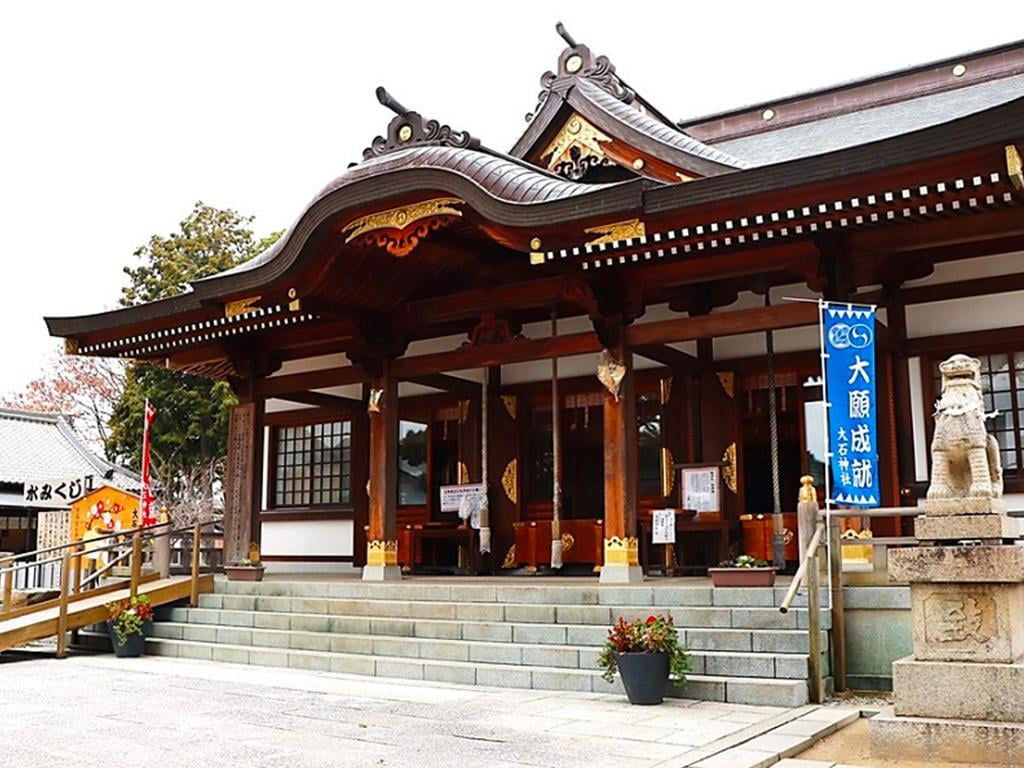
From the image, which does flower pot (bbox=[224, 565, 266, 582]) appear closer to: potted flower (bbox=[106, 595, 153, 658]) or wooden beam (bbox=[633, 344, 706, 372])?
potted flower (bbox=[106, 595, 153, 658])

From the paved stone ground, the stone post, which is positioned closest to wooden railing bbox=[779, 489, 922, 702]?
the paved stone ground

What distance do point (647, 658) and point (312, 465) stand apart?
31.1ft

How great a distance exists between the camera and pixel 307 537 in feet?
53.2

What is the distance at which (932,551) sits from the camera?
6.46 meters

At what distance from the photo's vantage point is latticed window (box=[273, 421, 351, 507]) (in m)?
→ 16.1

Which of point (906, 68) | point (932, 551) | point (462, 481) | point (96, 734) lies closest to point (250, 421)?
point (462, 481)

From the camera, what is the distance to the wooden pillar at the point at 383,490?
41.5 feet

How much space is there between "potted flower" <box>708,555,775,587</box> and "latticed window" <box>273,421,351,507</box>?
7.90m

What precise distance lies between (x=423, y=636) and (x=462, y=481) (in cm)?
439

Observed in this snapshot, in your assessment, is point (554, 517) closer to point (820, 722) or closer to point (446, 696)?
point (446, 696)

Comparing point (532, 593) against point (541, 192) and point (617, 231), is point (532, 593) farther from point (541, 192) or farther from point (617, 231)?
point (541, 192)

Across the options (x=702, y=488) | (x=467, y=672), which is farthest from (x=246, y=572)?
(x=702, y=488)

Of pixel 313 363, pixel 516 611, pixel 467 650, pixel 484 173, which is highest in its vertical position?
pixel 484 173

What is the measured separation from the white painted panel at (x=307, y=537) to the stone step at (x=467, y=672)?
13.5ft
